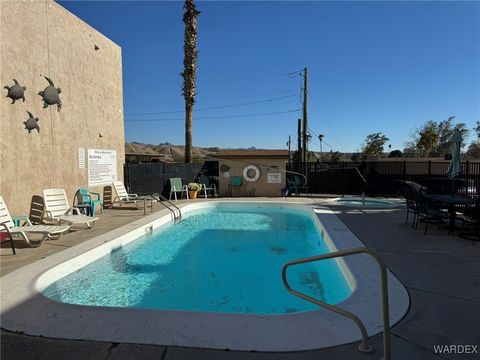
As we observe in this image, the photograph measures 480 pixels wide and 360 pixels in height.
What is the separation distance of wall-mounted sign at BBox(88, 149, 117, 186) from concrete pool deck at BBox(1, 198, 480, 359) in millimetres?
4142

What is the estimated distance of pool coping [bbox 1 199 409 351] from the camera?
296 cm

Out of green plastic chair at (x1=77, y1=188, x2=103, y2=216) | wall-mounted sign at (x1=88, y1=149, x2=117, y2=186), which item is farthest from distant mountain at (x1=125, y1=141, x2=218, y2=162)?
green plastic chair at (x1=77, y1=188, x2=103, y2=216)

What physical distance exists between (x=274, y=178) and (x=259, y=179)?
0.69 meters

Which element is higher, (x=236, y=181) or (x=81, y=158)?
(x=81, y=158)

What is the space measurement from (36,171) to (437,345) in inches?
348

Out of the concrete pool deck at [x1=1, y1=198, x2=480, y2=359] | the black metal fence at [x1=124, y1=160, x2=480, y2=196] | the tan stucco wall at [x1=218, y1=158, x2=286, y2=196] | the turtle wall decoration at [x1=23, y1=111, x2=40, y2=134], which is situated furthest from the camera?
the tan stucco wall at [x1=218, y1=158, x2=286, y2=196]

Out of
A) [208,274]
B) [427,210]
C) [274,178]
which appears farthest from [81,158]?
[427,210]

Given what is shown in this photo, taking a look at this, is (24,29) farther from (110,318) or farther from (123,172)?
(110,318)

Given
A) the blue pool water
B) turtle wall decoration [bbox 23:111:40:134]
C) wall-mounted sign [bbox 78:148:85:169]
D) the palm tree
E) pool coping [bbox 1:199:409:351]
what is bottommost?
the blue pool water

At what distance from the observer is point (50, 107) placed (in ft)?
30.0

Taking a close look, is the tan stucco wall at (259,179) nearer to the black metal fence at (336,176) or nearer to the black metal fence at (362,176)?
the black metal fence at (336,176)

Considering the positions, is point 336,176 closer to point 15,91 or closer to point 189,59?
point 189,59

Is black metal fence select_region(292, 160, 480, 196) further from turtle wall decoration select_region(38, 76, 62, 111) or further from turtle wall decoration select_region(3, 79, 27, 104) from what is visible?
turtle wall decoration select_region(3, 79, 27, 104)

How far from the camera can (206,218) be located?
11859 mm
